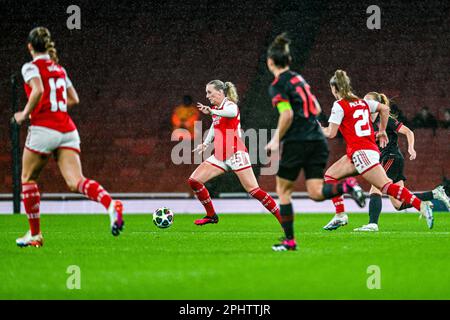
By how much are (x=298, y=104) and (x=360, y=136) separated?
2.56 metres

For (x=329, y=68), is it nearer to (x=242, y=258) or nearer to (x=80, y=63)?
(x=80, y=63)

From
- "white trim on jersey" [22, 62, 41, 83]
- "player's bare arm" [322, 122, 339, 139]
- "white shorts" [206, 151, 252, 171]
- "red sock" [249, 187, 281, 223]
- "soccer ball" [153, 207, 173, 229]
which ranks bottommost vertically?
"soccer ball" [153, 207, 173, 229]

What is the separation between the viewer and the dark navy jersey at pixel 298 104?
25.1 feet

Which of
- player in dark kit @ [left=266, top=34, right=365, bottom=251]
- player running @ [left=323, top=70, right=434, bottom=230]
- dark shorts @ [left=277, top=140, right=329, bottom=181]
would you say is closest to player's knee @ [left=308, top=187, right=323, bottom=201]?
player in dark kit @ [left=266, top=34, right=365, bottom=251]

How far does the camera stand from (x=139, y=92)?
2170 centimetres

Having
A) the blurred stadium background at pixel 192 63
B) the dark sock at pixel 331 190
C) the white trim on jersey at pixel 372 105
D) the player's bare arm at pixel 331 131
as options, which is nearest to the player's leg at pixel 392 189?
the player's bare arm at pixel 331 131

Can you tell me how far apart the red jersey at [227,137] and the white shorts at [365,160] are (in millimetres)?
1731

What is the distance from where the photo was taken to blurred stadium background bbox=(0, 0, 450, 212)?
66.4ft

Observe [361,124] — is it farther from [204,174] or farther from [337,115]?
[204,174]

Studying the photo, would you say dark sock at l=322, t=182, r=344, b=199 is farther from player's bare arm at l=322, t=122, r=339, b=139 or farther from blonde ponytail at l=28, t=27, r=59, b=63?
blonde ponytail at l=28, t=27, r=59, b=63

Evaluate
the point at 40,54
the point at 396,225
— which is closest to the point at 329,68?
the point at 396,225

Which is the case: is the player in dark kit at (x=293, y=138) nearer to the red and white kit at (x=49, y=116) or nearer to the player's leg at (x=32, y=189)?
the red and white kit at (x=49, y=116)

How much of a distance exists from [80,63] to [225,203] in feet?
21.6

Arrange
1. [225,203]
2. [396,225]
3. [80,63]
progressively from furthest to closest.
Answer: [80,63] < [225,203] < [396,225]
